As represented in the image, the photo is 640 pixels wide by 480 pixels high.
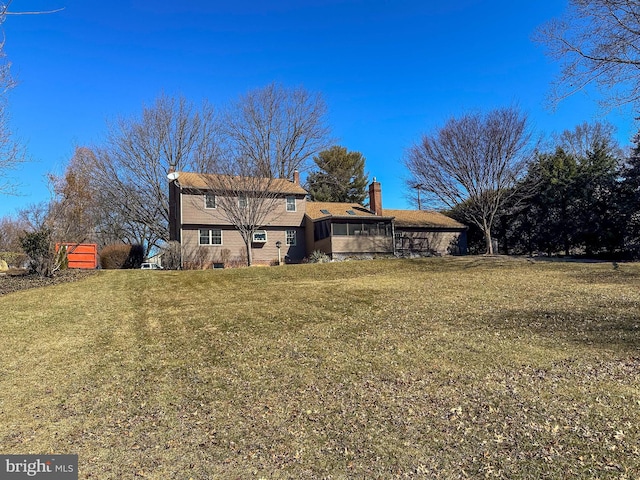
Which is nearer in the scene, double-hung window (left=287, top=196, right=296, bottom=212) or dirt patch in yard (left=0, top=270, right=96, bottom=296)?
dirt patch in yard (left=0, top=270, right=96, bottom=296)

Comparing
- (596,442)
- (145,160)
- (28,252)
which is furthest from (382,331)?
(145,160)

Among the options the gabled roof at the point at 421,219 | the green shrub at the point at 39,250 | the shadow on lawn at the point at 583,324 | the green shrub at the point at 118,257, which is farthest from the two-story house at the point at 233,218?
the shadow on lawn at the point at 583,324

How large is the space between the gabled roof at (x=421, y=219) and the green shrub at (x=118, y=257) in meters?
18.0

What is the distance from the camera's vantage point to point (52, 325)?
8.67 metres

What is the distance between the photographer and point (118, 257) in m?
24.2

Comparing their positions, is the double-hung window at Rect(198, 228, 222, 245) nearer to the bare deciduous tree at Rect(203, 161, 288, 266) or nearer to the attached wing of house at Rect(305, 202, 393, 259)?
the bare deciduous tree at Rect(203, 161, 288, 266)

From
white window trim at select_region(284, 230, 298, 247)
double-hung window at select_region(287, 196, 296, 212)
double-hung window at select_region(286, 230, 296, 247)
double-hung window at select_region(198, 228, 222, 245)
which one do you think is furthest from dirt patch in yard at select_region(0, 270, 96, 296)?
double-hung window at select_region(287, 196, 296, 212)

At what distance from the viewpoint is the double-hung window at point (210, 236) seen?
993 inches

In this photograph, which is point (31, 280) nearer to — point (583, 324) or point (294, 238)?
point (583, 324)

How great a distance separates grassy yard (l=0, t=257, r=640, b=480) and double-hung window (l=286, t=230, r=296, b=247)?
54.5 feet

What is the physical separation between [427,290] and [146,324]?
7.94m

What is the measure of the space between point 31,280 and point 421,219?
84.0 ft

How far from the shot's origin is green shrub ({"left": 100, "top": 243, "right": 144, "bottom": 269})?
24.1 metres

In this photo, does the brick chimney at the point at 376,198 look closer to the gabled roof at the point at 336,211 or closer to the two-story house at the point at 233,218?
the gabled roof at the point at 336,211
